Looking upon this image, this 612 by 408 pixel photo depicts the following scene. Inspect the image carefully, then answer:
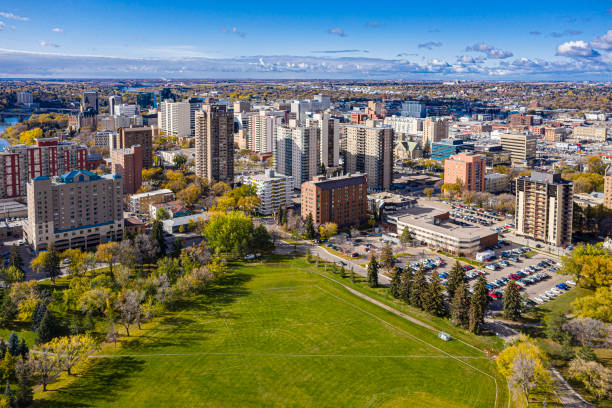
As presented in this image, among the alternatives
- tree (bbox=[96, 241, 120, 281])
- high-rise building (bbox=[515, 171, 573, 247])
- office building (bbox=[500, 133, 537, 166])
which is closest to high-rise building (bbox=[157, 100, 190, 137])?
office building (bbox=[500, 133, 537, 166])

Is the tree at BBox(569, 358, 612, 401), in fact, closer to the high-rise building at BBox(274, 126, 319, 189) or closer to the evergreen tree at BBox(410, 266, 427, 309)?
the evergreen tree at BBox(410, 266, 427, 309)

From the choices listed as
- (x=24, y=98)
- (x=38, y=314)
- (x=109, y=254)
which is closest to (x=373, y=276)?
(x=109, y=254)

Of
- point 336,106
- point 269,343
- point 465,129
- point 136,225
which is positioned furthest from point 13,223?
point 336,106

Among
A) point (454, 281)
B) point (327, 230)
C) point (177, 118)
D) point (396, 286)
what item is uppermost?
point (177, 118)

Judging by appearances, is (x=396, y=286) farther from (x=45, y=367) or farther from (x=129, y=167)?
(x=129, y=167)

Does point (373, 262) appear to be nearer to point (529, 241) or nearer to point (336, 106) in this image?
point (529, 241)

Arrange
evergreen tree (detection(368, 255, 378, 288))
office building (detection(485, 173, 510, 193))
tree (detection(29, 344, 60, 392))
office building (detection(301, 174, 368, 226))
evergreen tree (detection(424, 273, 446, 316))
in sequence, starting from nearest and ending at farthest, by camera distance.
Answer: tree (detection(29, 344, 60, 392)) < evergreen tree (detection(424, 273, 446, 316)) < evergreen tree (detection(368, 255, 378, 288)) < office building (detection(301, 174, 368, 226)) < office building (detection(485, 173, 510, 193))
